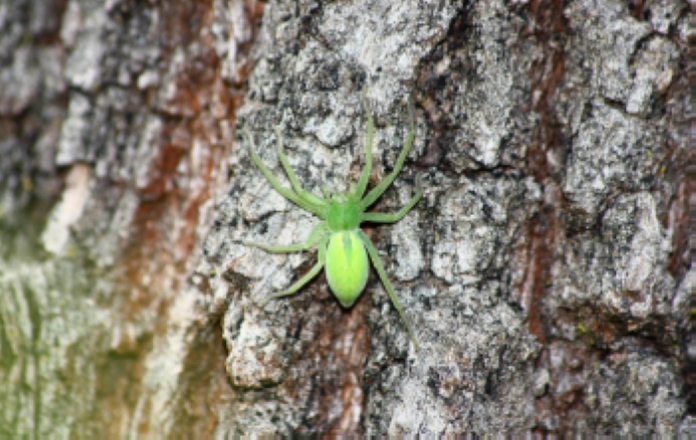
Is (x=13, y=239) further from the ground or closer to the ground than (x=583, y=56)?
closer to the ground

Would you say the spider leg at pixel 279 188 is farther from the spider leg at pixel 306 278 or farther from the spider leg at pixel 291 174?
the spider leg at pixel 306 278

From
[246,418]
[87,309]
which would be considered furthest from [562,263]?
[87,309]

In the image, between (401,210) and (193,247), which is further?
(193,247)

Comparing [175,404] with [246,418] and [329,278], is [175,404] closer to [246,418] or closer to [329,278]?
[246,418]

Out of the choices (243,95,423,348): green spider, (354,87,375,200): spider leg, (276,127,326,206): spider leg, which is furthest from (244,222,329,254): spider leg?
(354,87,375,200): spider leg

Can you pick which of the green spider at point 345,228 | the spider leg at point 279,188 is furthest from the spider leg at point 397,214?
the spider leg at point 279,188

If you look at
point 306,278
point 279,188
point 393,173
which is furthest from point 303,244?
point 393,173

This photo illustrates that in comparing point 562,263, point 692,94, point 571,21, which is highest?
point 571,21
